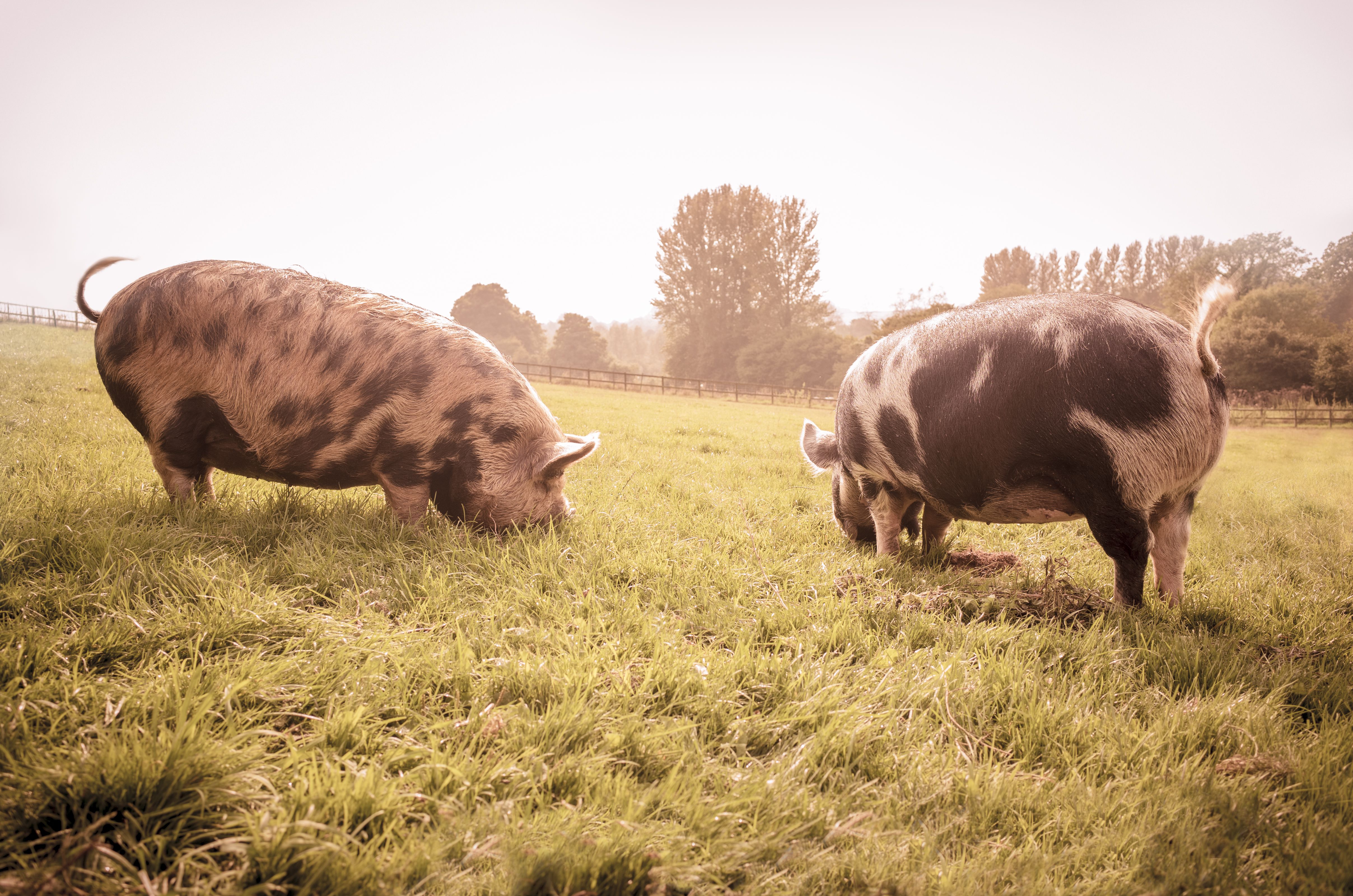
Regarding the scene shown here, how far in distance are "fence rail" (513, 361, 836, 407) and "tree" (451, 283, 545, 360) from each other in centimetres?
1530

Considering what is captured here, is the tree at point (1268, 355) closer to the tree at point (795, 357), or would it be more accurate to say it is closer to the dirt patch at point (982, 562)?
the dirt patch at point (982, 562)

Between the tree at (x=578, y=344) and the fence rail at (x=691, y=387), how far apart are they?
12658 mm

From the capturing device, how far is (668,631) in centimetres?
238

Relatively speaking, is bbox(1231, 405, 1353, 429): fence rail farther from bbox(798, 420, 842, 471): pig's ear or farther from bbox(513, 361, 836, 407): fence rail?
bbox(513, 361, 836, 407): fence rail

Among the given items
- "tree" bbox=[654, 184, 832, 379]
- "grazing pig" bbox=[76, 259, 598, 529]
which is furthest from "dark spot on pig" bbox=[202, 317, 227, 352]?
"tree" bbox=[654, 184, 832, 379]

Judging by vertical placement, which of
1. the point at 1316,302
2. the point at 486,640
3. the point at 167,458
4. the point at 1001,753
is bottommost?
the point at 1001,753

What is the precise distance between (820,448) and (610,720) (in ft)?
10.5

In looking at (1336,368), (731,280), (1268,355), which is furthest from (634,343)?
(1336,368)

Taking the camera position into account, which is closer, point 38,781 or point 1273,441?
point 38,781

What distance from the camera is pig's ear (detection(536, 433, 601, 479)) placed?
332cm

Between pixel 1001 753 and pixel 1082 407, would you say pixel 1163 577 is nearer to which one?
pixel 1082 407

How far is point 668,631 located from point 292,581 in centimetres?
168

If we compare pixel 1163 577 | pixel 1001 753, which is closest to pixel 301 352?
pixel 1001 753

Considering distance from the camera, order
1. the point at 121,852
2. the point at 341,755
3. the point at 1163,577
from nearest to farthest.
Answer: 1. the point at 121,852
2. the point at 341,755
3. the point at 1163,577
